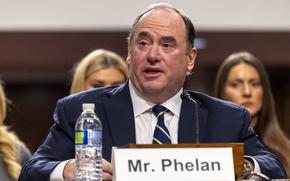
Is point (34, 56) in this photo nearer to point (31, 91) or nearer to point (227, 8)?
point (31, 91)

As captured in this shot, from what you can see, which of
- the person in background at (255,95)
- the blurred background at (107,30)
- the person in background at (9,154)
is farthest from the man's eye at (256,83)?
the blurred background at (107,30)

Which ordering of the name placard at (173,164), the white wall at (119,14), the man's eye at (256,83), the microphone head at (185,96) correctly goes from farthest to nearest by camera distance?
the white wall at (119,14)
the man's eye at (256,83)
the microphone head at (185,96)
the name placard at (173,164)

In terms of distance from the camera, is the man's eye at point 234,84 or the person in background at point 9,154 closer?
the person in background at point 9,154

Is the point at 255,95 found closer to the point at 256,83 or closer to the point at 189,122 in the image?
the point at 256,83

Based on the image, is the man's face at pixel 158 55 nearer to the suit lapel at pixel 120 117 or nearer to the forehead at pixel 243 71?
the suit lapel at pixel 120 117

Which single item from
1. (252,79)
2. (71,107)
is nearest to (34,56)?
(252,79)

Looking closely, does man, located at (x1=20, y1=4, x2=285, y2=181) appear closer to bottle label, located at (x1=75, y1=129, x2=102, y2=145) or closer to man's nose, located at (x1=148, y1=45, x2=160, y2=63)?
Answer: man's nose, located at (x1=148, y1=45, x2=160, y2=63)

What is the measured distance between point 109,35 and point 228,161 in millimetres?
4229

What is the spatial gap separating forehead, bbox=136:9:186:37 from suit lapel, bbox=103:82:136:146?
28cm

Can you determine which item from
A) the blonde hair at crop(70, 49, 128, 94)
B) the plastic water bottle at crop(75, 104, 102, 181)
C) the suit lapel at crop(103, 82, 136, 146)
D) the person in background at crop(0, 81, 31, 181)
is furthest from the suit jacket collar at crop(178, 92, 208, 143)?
the blonde hair at crop(70, 49, 128, 94)

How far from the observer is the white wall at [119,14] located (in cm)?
640

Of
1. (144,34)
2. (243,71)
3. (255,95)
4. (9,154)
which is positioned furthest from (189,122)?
(243,71)

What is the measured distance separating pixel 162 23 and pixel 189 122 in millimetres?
417

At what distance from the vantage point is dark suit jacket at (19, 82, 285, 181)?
2.94m
